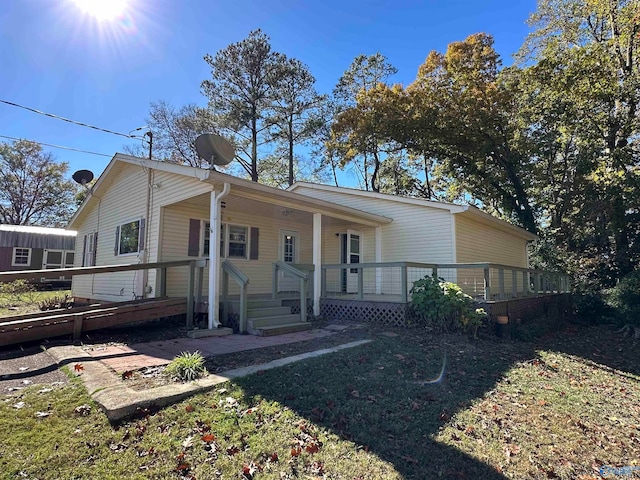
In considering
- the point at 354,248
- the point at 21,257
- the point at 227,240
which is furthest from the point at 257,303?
the point at 21,257

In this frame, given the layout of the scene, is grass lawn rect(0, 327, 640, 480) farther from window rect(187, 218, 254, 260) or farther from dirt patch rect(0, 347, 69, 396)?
window rect(187, 218, 254, 260)

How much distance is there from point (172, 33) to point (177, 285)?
8.47 meters

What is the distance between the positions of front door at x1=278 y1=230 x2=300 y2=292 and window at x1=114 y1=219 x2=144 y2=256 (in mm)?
4032

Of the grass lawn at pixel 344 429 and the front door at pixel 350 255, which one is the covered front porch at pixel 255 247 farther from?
the grass lawn at pixel 344 429

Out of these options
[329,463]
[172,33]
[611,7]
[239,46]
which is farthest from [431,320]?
[239,46]

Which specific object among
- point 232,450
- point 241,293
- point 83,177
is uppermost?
point 83,177

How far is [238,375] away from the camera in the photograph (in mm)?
4324

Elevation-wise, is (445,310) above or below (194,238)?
below

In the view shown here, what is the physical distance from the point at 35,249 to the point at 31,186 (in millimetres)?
11790

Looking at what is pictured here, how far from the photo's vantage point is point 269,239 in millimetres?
11188

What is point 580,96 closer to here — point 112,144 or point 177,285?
point 177,285

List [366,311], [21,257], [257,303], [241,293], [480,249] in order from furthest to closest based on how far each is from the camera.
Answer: [21,257] < [480,249] < [366,311] < [257,303] < [241,293]

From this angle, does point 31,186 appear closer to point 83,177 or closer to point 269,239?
point 83,177

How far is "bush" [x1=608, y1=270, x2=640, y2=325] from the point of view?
1123 cm
